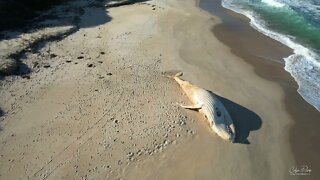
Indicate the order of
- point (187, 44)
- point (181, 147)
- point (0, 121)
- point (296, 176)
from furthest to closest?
point (187, 44) < point (0, 121) < point (181, 147) < point (296, 176)

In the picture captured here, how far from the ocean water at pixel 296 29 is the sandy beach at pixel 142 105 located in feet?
1.85

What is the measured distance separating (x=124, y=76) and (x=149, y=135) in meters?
3.95

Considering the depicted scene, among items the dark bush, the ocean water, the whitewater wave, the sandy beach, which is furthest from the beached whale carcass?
the whitewater wave

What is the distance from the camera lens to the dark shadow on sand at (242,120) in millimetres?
13109

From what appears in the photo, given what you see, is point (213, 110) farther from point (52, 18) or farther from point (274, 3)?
point (274, 3)

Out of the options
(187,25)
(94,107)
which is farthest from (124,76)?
(187,25)

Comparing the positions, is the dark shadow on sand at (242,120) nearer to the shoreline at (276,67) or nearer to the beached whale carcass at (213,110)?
the beached whale carcass at (213,110)

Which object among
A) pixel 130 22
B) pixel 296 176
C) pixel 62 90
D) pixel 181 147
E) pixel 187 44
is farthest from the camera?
pixel 130 22

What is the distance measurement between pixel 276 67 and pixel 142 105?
676 cm

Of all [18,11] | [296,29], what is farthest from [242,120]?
[18,11]

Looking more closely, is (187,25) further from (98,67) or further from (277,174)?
(277,174)

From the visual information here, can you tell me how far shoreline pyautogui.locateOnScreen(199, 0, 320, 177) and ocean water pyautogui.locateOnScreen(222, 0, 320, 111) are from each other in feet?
1.16

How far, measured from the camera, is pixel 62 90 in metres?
15.1

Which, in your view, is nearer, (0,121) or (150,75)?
(0,121)
